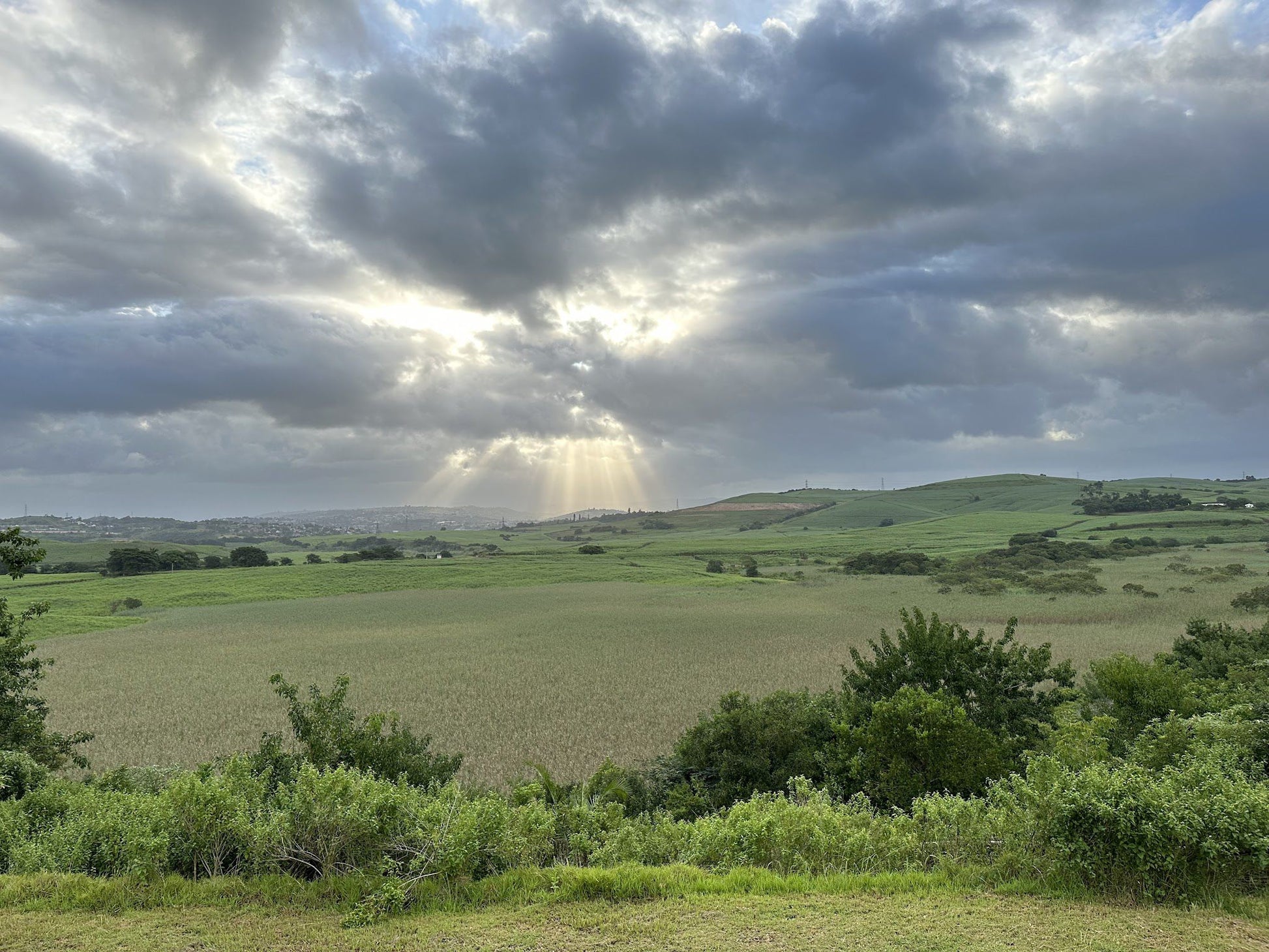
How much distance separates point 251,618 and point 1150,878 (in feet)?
269

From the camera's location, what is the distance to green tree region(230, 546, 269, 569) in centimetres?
13475

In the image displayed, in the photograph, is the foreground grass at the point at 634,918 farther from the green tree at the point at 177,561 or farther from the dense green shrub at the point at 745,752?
the green tree at the point at 177,561

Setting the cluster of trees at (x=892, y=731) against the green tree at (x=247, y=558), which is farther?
the green tree at (x=247, y=558)

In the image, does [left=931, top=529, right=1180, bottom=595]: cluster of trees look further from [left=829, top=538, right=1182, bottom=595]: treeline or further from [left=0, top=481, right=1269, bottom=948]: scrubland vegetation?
[left=0, top=481, right=1269, bottom=948]: scrubland vegetation

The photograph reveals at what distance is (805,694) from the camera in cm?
2217

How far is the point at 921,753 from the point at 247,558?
483 ft

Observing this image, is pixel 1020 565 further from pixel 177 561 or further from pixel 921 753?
pixel 177 561

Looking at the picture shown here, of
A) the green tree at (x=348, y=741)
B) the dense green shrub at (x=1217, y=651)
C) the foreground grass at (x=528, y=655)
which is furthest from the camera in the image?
the foreground grass at (x=528, y=655)

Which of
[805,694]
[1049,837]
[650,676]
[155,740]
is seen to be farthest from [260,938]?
[650,676]

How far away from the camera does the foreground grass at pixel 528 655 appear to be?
30438 mm

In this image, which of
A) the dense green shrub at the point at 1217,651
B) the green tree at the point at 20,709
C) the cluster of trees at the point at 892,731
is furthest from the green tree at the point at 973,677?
the green tree at the point at 20,709

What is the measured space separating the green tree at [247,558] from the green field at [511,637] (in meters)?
16.6

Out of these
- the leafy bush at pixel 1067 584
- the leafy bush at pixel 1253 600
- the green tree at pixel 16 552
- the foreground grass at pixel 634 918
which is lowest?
the leafy bush at pixel 1067 584

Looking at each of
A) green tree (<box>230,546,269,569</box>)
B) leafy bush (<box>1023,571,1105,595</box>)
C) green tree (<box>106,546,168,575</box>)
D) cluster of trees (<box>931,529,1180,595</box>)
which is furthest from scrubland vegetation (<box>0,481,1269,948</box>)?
green tree (<box>230,546,269,569</box>)
